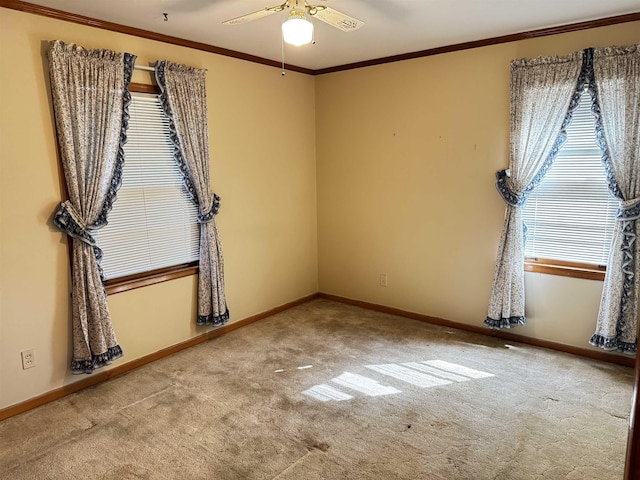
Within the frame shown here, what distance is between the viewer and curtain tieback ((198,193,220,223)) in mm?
3746

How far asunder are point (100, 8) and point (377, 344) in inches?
125

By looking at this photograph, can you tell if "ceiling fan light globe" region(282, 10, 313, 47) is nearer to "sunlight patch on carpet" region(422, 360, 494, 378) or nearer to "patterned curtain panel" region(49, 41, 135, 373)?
"patterned curtain panel" region(49, 41, 135, 373)

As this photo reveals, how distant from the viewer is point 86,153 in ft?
9.68

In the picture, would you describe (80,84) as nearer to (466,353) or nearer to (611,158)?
(466,353)

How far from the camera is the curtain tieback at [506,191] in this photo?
11.7ft

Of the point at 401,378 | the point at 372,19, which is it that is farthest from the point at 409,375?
the point at 372,19

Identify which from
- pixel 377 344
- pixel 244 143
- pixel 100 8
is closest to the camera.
Answer: pixel 100 8

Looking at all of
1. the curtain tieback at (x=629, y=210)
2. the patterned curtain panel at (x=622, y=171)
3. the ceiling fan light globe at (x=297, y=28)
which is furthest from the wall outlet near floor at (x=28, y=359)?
the curtain tieback at (x=629, y=210)

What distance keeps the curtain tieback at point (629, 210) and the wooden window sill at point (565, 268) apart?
447mm

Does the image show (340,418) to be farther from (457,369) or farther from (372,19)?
(372,19)

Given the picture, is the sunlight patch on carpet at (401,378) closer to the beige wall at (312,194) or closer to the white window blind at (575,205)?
the beige wall at (312,194)

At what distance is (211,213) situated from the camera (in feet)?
12.4

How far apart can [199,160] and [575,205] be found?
302 cm

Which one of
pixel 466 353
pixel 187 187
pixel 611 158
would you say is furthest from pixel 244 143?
pixel 611 158
